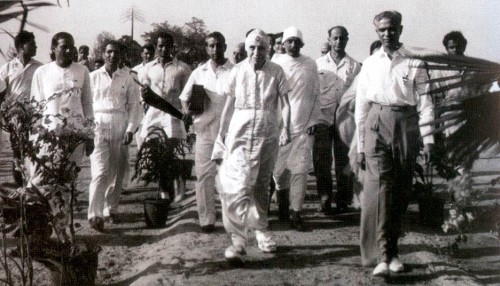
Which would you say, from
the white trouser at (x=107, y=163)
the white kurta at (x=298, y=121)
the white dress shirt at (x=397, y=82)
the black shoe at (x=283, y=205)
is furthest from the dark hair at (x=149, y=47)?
the white dress shirt at (x=397, y=82)

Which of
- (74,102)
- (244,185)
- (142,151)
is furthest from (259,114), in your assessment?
(142,151)

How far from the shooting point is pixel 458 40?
8.83 meters

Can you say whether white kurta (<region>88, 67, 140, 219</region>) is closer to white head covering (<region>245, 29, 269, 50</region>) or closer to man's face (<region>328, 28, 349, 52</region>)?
man's face (<region>328, 28, 349, 52</region>)

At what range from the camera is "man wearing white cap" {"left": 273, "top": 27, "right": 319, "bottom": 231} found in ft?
27.1

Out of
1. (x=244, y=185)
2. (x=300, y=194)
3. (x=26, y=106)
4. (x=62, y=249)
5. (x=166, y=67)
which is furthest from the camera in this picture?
(x=166, y=67)

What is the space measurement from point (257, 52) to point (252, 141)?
80cm

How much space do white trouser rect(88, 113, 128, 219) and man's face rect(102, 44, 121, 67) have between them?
61 cm

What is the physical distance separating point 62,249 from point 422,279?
2.77 m

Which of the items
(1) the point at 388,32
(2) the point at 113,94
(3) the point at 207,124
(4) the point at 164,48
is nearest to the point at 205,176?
(3) the point at 207,124

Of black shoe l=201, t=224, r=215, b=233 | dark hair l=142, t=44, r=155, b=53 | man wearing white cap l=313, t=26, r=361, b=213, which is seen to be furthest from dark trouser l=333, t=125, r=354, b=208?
dark hair l=142, t=44, r=155, b=53

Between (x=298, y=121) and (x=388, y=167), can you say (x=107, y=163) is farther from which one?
(x=388, y=167)

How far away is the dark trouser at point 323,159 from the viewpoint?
909 cm

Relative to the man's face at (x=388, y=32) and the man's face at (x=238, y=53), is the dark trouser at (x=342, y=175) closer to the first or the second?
the man's face at (x=238, y=53)

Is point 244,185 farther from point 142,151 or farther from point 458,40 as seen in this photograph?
point 458,40
